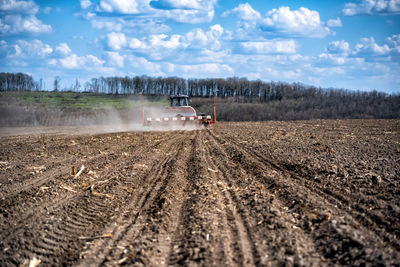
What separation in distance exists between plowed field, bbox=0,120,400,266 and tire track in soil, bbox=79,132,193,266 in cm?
2

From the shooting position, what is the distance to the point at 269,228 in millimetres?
6070

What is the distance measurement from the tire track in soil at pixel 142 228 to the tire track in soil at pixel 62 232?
34 centimetres

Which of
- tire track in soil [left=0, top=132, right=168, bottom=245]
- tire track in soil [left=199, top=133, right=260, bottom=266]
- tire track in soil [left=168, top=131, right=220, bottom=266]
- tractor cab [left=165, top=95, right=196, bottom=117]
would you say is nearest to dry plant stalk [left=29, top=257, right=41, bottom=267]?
tire track in soil [left=0, top=132, right=168, bottom=245]

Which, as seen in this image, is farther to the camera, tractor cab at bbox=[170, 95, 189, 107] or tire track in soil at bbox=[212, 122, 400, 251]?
tractor cab at bbox=[170, 95, 189, 107]

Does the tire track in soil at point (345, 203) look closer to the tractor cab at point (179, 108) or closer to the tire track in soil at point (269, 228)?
the tire track in soil at point (269, 228)

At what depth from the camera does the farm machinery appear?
2729 centimetres

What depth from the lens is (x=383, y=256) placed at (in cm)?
472

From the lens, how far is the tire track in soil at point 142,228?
5.17 meters

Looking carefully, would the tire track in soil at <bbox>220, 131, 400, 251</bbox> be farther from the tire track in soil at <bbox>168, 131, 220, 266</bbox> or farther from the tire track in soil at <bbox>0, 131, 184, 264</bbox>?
the tire track in soil at <bbox>0, 131, 184, 264</bbox>

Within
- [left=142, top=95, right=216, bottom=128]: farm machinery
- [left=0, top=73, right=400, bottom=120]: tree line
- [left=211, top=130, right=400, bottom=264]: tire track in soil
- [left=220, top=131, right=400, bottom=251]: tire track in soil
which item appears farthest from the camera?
[left=0, top=73, right=400, bottom=120]: tree line

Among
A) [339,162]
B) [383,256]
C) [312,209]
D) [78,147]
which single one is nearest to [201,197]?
[312,209]

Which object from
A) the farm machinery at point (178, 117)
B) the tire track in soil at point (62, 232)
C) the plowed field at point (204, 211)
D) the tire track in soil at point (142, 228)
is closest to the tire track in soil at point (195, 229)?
the plowed field at point (204, 211)

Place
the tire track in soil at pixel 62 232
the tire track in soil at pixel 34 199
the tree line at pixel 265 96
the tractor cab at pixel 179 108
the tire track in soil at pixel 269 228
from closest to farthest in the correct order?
the tire track in soil at pixel 269 228
the tire track in soil at pixel 62 232
the tire track in soil at pixel 34 199
the tractor cab at pixel 179 108
the tree line at pixel 265 96

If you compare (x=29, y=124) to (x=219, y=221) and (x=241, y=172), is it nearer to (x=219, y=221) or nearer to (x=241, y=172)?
(x=241, y=172)
